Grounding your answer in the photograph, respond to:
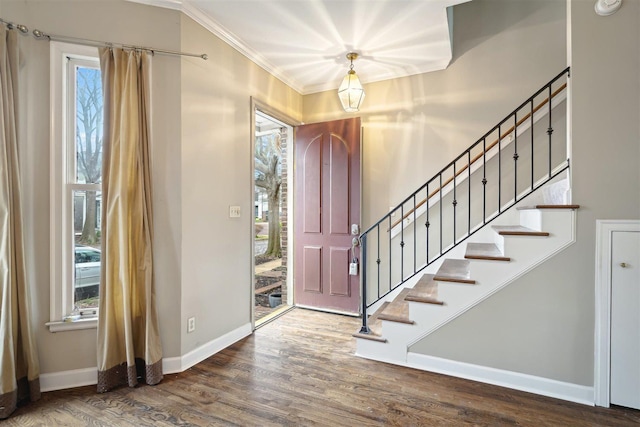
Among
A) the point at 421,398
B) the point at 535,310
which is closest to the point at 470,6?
the point at 535,310

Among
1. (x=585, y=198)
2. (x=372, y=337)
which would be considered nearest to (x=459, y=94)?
(x=585, y=198)

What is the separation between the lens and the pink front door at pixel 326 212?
137 inches

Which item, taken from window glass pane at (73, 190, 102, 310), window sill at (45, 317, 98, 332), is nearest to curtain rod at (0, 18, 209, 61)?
window glass pane at (73, 190, 102, 310)

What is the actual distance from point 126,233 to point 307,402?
171cm

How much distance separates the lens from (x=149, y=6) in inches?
86.5

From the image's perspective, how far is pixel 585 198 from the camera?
1885 mm

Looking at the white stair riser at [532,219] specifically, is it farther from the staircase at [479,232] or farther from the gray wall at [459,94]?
the gray wall at [459,94]

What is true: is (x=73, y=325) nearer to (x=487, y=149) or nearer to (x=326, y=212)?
(x=326, y=212)

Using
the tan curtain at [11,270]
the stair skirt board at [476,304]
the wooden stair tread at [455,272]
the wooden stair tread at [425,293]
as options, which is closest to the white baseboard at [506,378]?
the stair skirt board at [476,304]

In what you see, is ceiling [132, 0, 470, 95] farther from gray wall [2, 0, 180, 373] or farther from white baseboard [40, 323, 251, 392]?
white baseboard [40, 323, 251, 392]

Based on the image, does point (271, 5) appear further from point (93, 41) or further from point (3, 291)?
point (3, 291)

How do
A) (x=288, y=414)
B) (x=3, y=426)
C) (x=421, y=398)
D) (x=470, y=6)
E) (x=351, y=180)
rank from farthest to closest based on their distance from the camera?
1. (x=351, y=180)
2. (x=470, y=6)
3. (x=421, y=398)
4. (x=288, y=414)
5. (x=3, y=426)

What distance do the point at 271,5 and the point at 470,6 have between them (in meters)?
2.28

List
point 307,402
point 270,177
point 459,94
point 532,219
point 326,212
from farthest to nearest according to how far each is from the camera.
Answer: point 270,177 → point 326,212 → point 459,94 → point 532,219 → point 307,402
